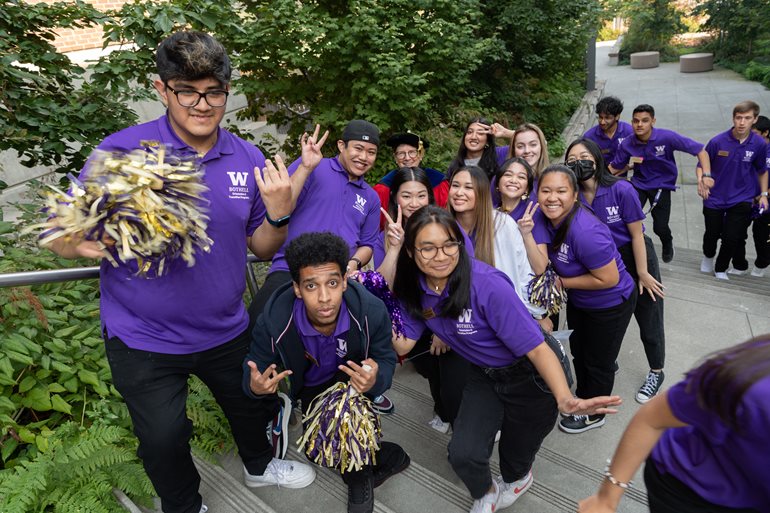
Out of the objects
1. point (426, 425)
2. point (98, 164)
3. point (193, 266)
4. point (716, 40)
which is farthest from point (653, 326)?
point (716, 40)

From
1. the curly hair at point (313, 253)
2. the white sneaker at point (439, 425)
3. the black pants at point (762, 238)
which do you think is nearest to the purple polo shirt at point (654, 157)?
the black pants at point (762, 238)

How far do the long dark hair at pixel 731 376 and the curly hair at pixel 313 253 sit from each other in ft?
4.86

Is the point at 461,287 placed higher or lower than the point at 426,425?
higher

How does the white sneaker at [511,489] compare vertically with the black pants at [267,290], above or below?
below

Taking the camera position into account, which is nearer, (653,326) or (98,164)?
(98,164)

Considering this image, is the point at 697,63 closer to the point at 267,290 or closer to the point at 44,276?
the point at 267,290

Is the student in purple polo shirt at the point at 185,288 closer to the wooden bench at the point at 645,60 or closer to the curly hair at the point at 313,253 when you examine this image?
the curly hair at the point at 313,253

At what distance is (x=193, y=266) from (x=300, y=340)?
0.62 meters

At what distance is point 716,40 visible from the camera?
2136cm

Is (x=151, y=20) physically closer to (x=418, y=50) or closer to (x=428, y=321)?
(x=428, y=321)

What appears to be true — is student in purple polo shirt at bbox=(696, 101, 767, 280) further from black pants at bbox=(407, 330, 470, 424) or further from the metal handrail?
the metal handrail

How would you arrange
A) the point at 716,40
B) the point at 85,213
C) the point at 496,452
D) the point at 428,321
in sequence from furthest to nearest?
1. the point at 716,40
2. the point at 496,452
3. the point at 428,321
4. the point at 85,213

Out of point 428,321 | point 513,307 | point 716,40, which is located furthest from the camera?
point 716,40

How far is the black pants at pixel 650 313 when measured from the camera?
363 cm
